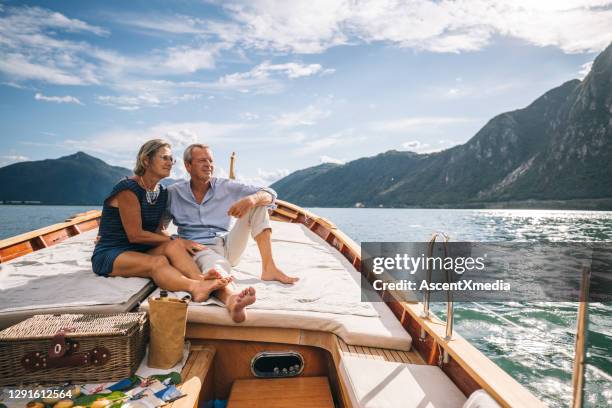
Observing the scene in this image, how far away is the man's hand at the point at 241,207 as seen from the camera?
2.71 meters

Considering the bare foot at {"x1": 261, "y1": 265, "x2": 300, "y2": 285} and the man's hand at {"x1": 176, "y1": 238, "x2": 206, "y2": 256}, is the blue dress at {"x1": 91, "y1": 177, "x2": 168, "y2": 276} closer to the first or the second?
the man's hand at {"x1": 176, "y1": 238, "x2": 206, "y2": 256}

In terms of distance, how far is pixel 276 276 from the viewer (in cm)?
283

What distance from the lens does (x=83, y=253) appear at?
3.41 m

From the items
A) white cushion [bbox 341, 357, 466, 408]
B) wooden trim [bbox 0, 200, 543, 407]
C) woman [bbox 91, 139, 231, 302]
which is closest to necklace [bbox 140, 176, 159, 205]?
woman [bbox 91, 139, 231, 302]

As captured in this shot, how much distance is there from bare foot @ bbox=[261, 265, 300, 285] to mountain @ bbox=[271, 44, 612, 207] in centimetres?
9267

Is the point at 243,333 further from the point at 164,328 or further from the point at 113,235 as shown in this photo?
the point at 113,235

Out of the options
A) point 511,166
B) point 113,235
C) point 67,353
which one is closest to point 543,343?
point 113,235

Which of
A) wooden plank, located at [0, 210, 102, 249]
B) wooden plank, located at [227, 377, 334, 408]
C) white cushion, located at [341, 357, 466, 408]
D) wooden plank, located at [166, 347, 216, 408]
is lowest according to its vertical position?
wooden plank, located at [227, 377, 334, 408]

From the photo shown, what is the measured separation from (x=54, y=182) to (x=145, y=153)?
172830 mm

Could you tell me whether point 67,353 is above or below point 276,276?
below

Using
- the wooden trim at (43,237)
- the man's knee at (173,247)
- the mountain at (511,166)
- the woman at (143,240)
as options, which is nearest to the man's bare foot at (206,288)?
the woman at (143,240)

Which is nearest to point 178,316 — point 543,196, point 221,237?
point 221,237

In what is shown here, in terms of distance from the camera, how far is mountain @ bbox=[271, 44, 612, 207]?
82875 mm

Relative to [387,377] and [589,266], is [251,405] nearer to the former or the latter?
[387,377]
